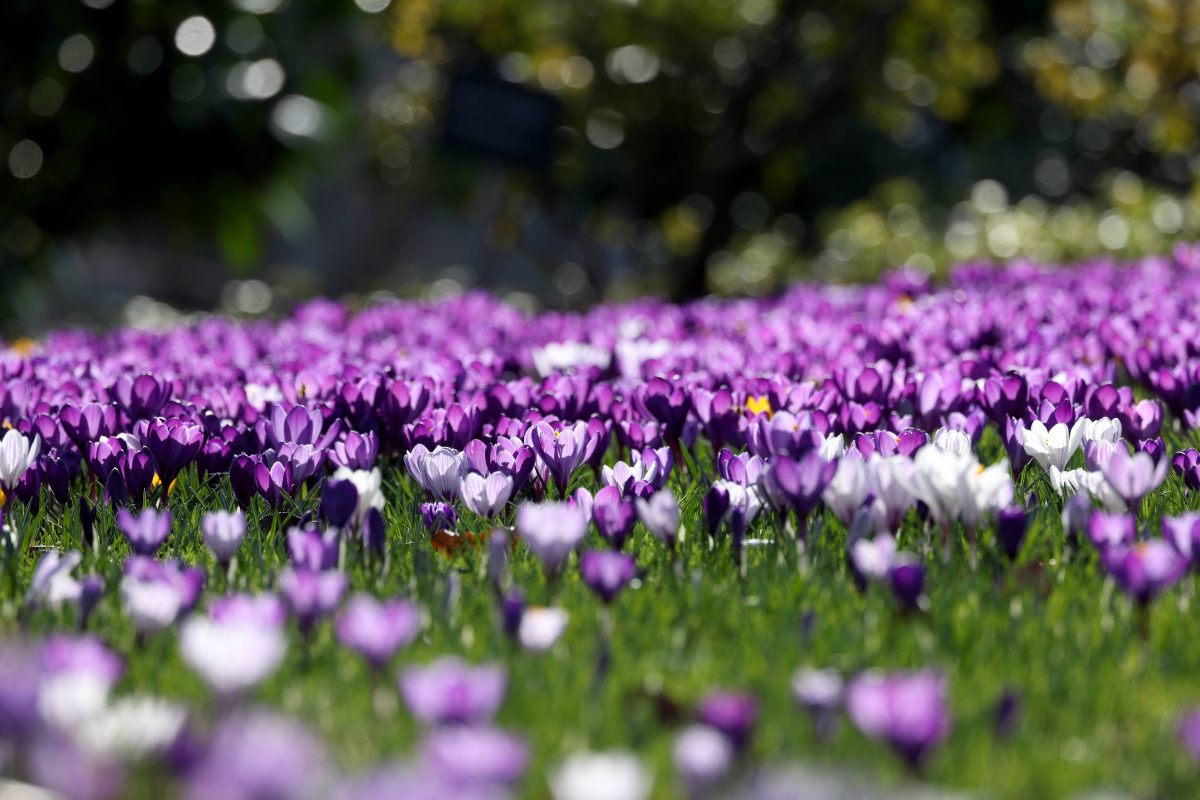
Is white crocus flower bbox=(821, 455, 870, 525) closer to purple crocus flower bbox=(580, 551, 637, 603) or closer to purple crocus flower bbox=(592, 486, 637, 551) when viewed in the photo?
purple crocus flower bbox=(592, 486, 637, 551)

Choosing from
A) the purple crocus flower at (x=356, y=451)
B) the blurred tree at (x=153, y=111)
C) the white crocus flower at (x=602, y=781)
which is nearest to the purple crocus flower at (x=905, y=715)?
the white crocus flower at (x=602, y=781)

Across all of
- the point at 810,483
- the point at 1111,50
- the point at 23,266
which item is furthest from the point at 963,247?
the point at 1111,50

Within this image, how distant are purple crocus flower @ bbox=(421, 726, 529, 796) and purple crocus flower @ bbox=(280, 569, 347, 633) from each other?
2.00ft

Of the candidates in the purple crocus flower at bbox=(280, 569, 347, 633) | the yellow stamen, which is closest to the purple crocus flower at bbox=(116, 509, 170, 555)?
the purple crocus flower at bbox=(280, 569, 347, 633)

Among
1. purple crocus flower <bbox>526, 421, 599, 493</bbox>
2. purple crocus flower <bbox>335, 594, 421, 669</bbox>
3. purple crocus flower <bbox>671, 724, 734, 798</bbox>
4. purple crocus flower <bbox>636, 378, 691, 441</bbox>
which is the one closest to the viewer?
purple crocus flower <bbox>671, 724, 734, 798</bbox>

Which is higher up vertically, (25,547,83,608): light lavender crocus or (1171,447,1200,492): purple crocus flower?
(1171,447,1200,492): purple crocus flower

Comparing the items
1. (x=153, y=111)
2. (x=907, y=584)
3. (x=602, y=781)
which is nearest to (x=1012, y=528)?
(x=907, y=584)

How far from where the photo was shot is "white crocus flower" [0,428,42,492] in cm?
289

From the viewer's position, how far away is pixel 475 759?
1.35 metres

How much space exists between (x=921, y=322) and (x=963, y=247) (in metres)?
7.31

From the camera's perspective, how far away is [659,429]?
3.36 metres

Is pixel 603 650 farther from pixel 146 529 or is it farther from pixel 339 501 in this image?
pixel 146 529

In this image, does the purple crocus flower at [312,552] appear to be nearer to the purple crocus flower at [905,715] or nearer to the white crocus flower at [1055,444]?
the purple crocus flower at [905,715]

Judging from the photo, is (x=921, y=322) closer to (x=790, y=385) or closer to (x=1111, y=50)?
(x=790, y=385)
